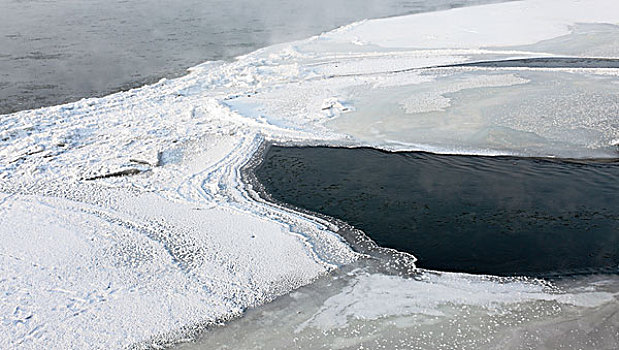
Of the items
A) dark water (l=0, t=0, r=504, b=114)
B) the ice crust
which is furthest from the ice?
dark water (l=0, t=0, r=504, b=114)

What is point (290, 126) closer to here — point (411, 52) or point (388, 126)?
point (388, 126)

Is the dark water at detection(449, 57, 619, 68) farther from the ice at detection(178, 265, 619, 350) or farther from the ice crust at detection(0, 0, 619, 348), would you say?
the ice at detection(178, 265, 619, 350)

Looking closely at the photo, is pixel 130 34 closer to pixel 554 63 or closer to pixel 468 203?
pixel 554 63

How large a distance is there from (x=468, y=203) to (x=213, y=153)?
291cm

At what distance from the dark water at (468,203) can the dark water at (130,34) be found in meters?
4.75

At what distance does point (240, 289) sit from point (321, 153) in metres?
2.66

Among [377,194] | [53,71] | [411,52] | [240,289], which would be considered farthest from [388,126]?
[53,71]

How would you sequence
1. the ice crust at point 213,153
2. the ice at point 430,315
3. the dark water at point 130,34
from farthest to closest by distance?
the dark water at point 130,34 → the ice crust at point 213,153 → the ice at point 430,315

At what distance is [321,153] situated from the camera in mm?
6254

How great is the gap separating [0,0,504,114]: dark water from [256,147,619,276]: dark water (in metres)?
4.75

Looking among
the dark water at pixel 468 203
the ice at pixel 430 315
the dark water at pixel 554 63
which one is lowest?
the ice at pixel 430 315

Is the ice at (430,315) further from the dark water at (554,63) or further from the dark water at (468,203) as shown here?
the dark water at (554,63)

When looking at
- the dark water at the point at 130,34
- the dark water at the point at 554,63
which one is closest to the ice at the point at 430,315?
the dark water at the point at 130,34

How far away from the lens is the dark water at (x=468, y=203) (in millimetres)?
4293
